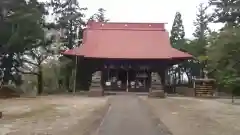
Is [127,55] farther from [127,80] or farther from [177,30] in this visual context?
[177,30]

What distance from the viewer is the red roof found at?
95.6 ft

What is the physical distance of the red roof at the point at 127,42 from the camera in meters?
29.1

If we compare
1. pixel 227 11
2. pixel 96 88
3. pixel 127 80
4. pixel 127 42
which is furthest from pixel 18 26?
pixel 227 11

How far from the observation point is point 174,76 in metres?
51.4

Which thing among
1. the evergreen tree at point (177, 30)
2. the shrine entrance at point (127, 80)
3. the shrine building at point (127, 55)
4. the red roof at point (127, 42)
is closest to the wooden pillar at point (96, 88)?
the shrine building at point (127, 55)

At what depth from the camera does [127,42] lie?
31.8m

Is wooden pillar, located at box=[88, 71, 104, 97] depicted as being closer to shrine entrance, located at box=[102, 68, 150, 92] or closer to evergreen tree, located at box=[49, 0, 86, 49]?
shrine entrance, located at box=[102, 68, 150, 92]

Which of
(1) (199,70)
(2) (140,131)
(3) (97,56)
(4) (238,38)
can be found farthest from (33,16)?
(1) (199,70)

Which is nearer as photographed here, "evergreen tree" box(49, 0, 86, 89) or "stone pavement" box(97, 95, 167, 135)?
"stone pavement" box(97, 95, 167, 135)

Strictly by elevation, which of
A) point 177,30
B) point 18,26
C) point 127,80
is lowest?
point 127,80

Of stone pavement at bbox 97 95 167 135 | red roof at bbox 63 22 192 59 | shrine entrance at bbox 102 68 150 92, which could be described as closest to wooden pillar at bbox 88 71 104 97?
red roof at bbox 63 22 192 59

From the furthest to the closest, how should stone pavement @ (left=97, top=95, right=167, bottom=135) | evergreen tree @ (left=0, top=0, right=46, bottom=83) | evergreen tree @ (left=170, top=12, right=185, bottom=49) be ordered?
1. evergreen tree @ (left=170, top=12, right=185, bottom=49)
2. evergreen tree @ (left=0, top=0, right=46, bottom=83)
3. stone pavement @ (left=97, top=95, right=167, bottom=135)

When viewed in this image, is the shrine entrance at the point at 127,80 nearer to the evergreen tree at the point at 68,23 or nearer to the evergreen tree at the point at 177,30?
the evergreen tree at the point at 68,23

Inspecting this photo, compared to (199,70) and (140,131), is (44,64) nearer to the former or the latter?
(199,70)
